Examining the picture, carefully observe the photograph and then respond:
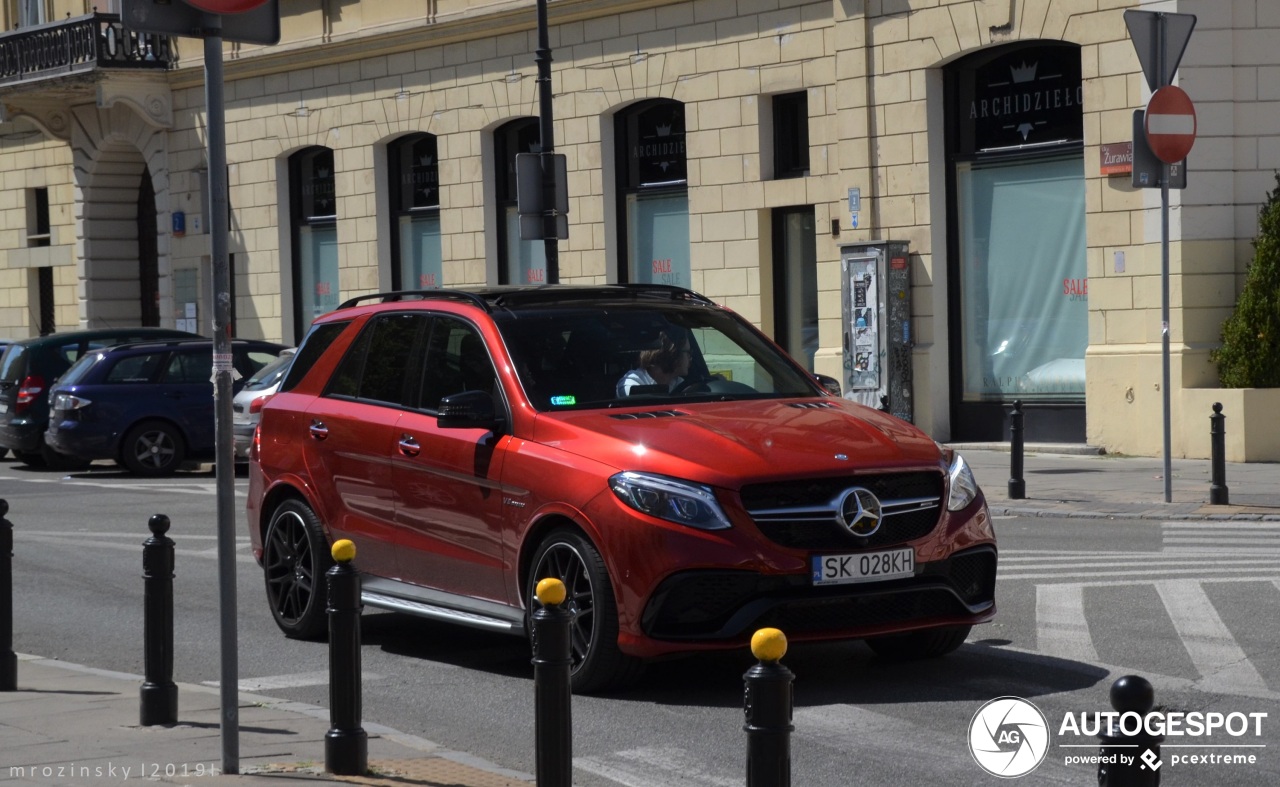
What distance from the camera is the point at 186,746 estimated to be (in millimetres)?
6895

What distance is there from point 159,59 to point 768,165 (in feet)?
48.0

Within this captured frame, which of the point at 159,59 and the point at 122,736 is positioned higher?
the point at 159,59

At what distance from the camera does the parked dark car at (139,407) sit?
21.6m

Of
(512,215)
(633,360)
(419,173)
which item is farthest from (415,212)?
(633,360)

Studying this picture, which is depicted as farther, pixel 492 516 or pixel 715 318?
Answer: pixel 715 318

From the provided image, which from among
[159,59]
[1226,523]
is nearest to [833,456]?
[1226,523]

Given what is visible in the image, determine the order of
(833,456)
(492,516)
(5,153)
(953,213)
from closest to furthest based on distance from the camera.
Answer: (833,456) < (492,516) < (953,213) < (5,153)

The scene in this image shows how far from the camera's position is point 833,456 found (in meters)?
7.71

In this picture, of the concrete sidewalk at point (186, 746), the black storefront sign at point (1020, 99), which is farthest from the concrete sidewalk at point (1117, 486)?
the concrete sidewalk at point (186, 746)

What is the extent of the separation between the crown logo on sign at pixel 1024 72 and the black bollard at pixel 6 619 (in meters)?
14.8

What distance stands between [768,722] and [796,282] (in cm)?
1964

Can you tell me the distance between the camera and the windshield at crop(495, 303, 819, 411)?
8.59 metres

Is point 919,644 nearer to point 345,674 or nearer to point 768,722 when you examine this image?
point 345,674

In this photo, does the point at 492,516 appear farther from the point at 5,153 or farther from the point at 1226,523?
the point at 5,153
